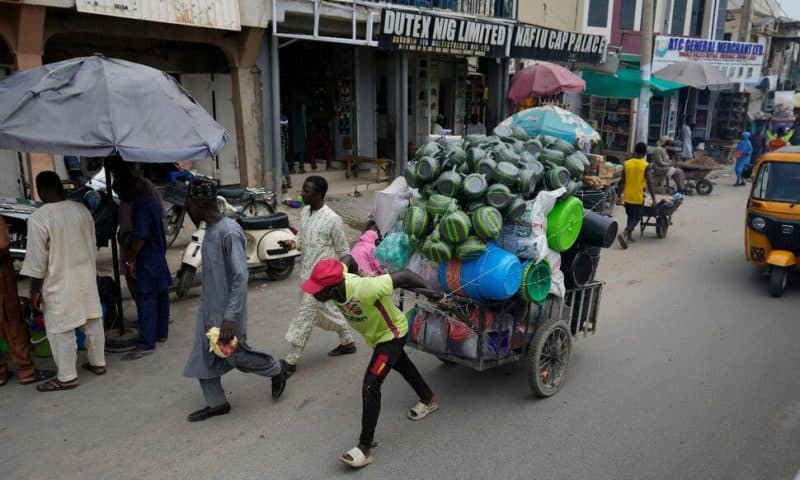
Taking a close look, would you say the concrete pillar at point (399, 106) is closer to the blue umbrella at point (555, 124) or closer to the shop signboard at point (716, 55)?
the blue umbrella at point (555, 124)

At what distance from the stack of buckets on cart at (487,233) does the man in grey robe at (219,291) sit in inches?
43.8

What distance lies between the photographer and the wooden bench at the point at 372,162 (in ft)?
47.5

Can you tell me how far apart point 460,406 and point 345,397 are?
0.90m

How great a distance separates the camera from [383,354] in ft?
13.6

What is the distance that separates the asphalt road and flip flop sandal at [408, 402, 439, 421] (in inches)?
2.0

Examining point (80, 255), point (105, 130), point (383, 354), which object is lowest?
point (383, 354)

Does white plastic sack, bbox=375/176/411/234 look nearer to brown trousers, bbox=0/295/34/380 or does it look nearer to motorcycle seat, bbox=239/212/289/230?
motorcycle seat, bbox=239/212/289/230

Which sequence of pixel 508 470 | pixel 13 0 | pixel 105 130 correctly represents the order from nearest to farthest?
pixel 508 470 → pixel 105 130 → pixel 13 0

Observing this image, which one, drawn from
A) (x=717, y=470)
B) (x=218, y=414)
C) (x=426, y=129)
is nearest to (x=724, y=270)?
(x=717, y=470)

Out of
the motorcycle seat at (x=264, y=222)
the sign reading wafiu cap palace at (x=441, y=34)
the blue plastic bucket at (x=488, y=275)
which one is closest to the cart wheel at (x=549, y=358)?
the blue plastic bucket at (x=488, y=275)

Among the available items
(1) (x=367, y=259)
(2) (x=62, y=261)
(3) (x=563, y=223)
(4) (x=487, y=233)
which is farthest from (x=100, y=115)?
(3) (x=563, y=223)

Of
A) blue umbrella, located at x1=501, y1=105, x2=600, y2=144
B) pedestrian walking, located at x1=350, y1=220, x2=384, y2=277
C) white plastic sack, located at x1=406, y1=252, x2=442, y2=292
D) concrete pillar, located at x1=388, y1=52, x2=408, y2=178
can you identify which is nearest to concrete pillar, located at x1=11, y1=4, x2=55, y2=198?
pedestrian walking, located at x1=350, y1=220, x2=384, y2=277

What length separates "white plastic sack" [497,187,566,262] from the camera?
15.4 ft

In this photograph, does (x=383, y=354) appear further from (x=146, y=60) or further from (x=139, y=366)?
(x=146, y=60)
